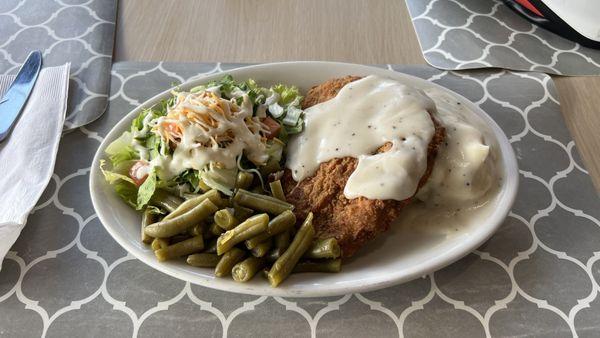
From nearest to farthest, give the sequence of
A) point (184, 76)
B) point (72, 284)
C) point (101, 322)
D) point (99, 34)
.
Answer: point (101, 322) → point (72, 284) → point (184, 76) → point (99, 34)

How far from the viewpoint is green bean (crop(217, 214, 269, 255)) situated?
5.05 ft

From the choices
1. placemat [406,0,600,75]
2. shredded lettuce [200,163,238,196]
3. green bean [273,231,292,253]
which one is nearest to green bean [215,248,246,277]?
green bean [273,231,292,253]

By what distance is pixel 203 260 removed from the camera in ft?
5.10

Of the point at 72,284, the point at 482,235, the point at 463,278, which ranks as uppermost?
the point at 482,235

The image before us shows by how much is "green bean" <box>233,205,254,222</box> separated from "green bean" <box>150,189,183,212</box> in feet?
0.70

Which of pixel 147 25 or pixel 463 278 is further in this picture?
pixel 147 25

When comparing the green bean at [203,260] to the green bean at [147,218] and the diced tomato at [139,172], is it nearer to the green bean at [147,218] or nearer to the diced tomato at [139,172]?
the green bean at [147,218]

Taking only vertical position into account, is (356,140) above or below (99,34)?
above

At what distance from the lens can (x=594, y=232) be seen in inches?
71.8

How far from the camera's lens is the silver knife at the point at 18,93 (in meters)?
2.19

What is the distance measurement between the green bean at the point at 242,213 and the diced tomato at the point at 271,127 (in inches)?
12.9

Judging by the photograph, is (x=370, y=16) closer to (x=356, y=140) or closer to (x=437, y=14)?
(x=437, y=14)

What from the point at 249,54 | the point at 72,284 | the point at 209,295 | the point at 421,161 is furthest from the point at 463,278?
the point at 249,54

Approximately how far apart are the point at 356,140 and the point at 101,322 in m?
1.00
